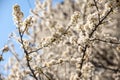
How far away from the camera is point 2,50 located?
12.1 feet

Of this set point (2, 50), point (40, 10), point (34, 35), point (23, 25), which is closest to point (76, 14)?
point (23, 25)

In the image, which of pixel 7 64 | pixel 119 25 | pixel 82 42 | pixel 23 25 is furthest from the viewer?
pixel 119 25

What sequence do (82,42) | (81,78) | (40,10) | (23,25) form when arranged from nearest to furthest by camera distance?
(23,25)
(82,42)
(81,78)
(40,10)

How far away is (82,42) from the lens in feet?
12.5

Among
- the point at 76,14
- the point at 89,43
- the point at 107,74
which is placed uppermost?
the point at 76,14

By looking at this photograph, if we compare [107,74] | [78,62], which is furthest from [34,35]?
[78,62]

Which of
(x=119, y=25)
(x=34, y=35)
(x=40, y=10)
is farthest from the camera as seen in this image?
(x=119, y=25)

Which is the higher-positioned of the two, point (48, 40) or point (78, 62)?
point (48, 40)

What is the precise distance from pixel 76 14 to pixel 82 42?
1.13 feet

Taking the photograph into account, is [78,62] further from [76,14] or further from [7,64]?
[7,64]

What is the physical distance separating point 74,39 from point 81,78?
630 mm

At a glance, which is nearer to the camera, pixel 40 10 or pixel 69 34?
pixel 69 34

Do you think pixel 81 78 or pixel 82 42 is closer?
pixel 82 42

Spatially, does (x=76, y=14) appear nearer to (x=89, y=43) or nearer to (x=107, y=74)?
(x=89, y=43)
